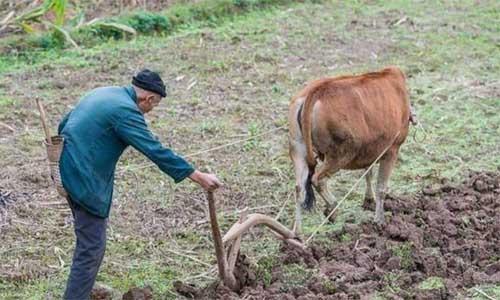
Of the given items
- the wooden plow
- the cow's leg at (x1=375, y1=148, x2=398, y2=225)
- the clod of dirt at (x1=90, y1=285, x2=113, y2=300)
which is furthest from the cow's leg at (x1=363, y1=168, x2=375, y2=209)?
the clod of dirt at (x1=90, y1=285, x2=113, y2=300)

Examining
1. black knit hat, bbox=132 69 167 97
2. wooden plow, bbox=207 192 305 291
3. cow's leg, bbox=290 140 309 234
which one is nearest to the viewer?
black knit hat, bbox=132 69 167 97

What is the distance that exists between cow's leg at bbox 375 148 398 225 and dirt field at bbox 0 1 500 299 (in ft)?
0.64

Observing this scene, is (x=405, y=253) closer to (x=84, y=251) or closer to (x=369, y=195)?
(x=369, y=195)

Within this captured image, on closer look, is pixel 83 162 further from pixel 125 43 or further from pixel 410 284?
pixel 125 43

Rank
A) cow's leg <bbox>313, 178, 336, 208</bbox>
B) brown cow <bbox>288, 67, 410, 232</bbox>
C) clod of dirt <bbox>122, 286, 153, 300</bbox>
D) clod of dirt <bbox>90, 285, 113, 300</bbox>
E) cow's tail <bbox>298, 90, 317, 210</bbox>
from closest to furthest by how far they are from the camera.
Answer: clod of dirt <bbox>122, 286, 153, 300</bbox>
clod of dirt <bbox>90, 285, 113, 300</bbox>
cow's tail <bbox>298, 90, 317, 210</bbox>
brown cow <bbox>288, 67, 410, 232</bbox>
cow's leg <bbox>313, 178, 336, 208</bbox>

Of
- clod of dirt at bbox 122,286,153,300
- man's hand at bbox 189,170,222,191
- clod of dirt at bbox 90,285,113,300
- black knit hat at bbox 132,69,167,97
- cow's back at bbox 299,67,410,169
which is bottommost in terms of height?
clod of dirt at bbox 90,285,113,300

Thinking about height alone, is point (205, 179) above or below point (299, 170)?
above

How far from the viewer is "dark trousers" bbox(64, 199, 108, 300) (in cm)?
621

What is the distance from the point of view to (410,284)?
6.81 meters

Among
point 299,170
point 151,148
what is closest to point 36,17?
point 299,170

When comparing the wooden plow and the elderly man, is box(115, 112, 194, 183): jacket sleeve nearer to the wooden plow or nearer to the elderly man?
the elderly man

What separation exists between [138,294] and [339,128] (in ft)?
7.04

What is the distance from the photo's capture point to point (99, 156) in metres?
6.07

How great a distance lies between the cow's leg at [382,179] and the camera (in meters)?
8.20
